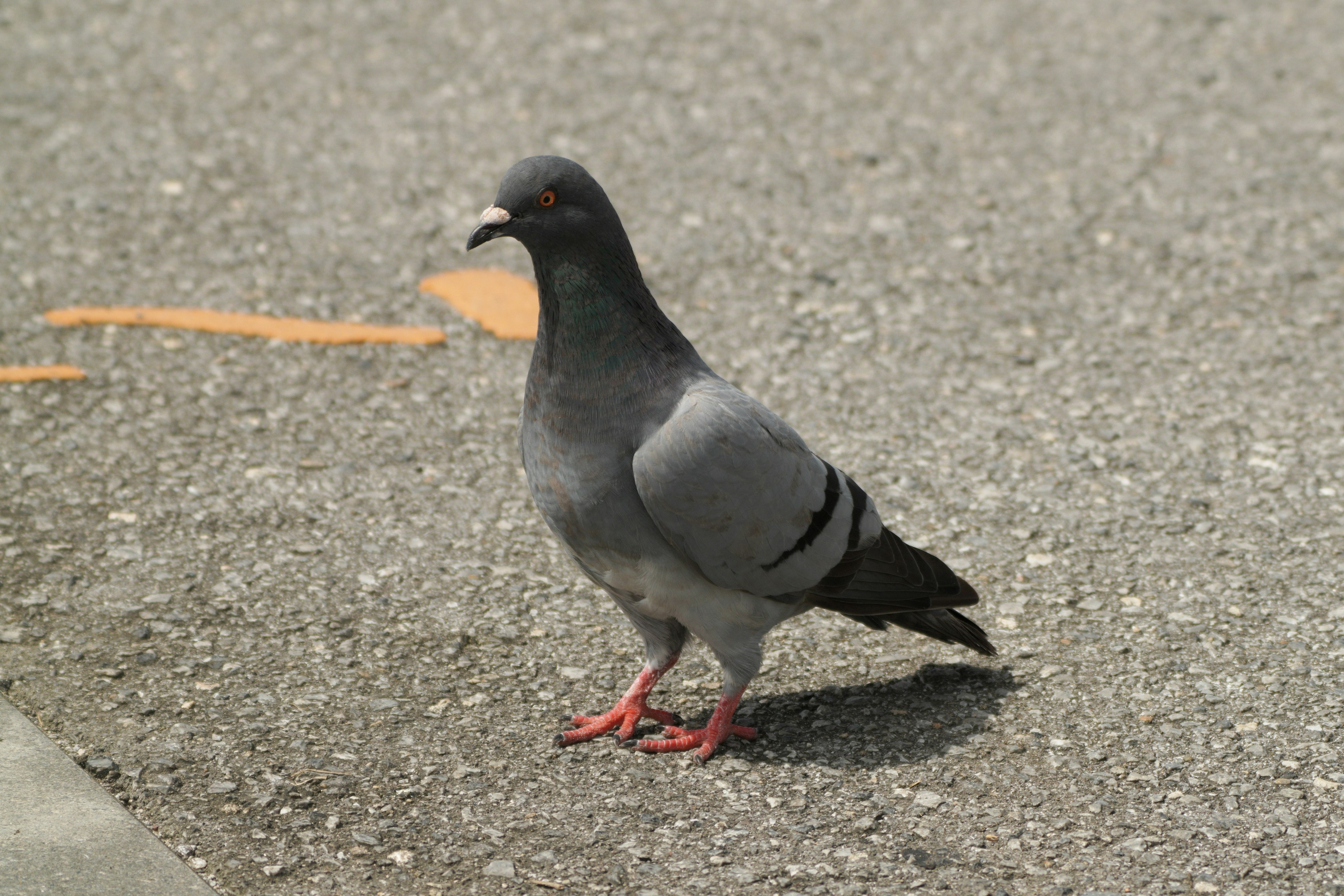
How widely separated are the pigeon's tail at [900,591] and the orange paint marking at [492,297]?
111 inches

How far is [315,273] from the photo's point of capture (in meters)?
6.65

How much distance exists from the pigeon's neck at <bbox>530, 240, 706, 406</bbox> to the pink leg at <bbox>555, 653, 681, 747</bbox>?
0.87m

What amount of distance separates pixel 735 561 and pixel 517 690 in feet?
3.01

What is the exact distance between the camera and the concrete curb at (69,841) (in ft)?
10.1

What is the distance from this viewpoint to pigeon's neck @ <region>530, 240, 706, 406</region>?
11.9 ft

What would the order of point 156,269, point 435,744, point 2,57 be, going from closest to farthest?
point 435,744, point 156,269, point 2,57

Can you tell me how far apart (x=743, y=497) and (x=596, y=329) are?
0.60 m

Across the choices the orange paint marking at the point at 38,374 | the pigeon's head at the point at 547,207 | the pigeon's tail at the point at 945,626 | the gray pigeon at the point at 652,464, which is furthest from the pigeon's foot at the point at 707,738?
the orange paint marking at the point at 38,374

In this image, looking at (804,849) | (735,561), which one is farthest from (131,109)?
(804,849)

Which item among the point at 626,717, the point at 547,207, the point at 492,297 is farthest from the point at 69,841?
the point at 492,297

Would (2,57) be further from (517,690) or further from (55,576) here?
(517,690)

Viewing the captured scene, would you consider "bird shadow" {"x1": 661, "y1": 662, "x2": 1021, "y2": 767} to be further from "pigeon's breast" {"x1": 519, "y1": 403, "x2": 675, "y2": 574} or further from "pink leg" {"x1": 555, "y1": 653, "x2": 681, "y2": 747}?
"pigeon's breast" {"x1": 519, "y1": 403, "x2": 675, "y2": 574}

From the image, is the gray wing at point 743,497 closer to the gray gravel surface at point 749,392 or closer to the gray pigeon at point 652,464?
the gray pigeon at point 652,464

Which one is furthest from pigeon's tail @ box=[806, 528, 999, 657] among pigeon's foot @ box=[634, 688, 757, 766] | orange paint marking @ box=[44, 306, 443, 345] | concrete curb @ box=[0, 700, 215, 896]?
orange paint marking @ box=[44, 306, 443, 345]
